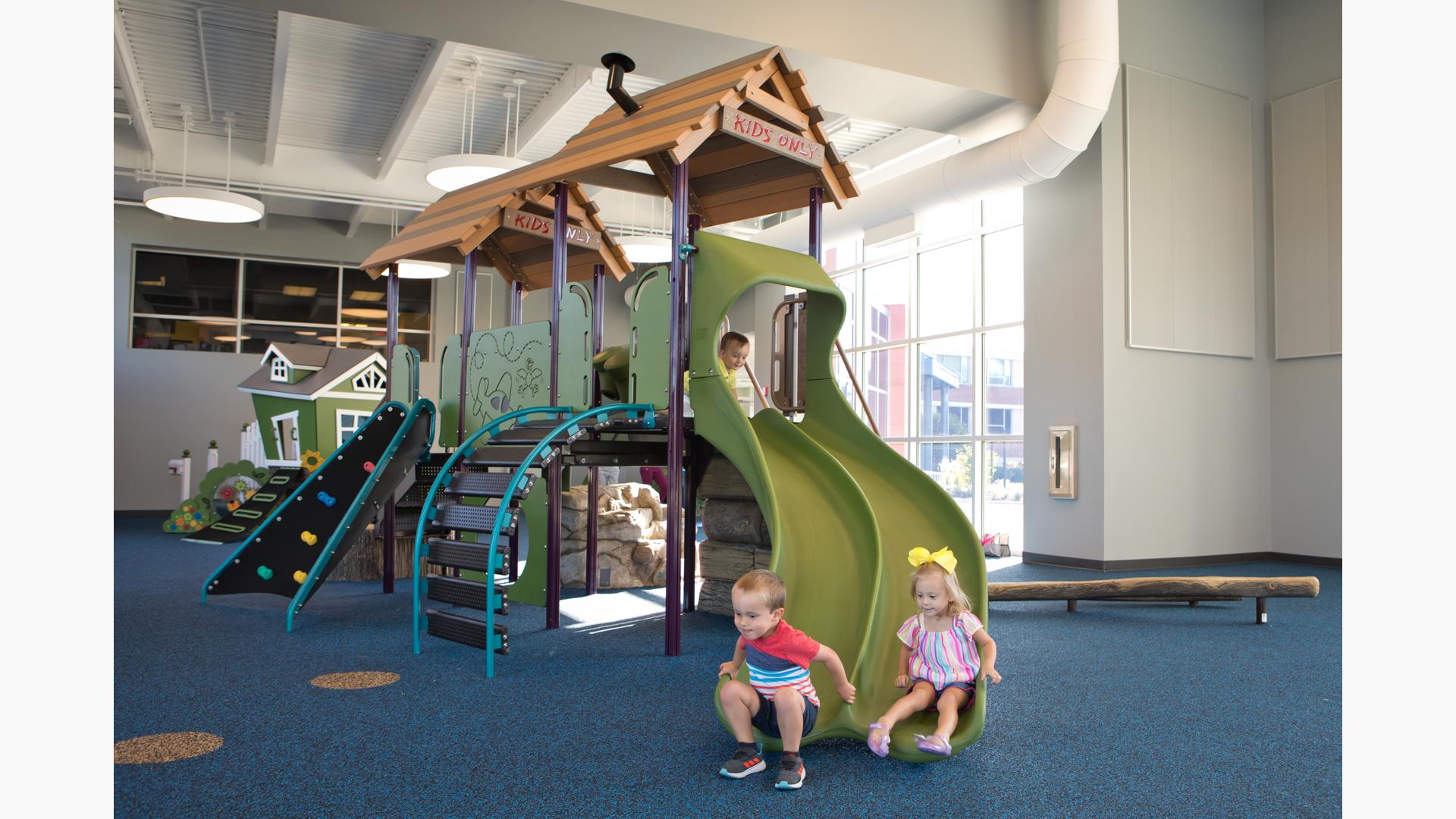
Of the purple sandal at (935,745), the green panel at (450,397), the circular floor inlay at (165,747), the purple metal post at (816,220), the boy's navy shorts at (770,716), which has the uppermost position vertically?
the purple metal post at (816,220)

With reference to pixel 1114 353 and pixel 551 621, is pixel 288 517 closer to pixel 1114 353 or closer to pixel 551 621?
pixel 551 621

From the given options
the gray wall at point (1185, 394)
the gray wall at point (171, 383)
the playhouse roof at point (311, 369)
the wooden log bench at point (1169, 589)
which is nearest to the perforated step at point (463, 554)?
the wooden log bench at point (1169, 589)

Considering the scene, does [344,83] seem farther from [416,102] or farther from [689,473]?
[689,473]

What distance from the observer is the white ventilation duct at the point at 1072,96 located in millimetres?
7395

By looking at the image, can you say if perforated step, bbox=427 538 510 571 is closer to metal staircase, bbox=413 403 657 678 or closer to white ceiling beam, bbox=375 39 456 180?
metal staircase, bbox=413 403 657 678

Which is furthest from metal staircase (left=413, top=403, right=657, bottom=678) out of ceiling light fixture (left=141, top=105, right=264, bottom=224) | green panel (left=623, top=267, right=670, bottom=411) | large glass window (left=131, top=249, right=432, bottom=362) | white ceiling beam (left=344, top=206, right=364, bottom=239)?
white ceiling beam (left=344, top=206, right=364, bottom=239)

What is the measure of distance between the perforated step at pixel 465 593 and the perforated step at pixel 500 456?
0.73 metres

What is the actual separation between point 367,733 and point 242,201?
757 centimetres

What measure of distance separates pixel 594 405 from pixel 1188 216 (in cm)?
633

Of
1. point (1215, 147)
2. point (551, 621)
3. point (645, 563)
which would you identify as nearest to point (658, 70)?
point (645, 563)

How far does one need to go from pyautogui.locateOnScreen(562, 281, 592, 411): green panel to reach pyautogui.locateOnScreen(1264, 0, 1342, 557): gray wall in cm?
722

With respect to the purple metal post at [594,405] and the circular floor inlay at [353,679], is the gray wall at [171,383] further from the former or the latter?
the circular floor inlay at [353,679]

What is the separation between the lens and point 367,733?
3.27 meters

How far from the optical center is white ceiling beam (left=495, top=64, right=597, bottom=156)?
8625 mm
